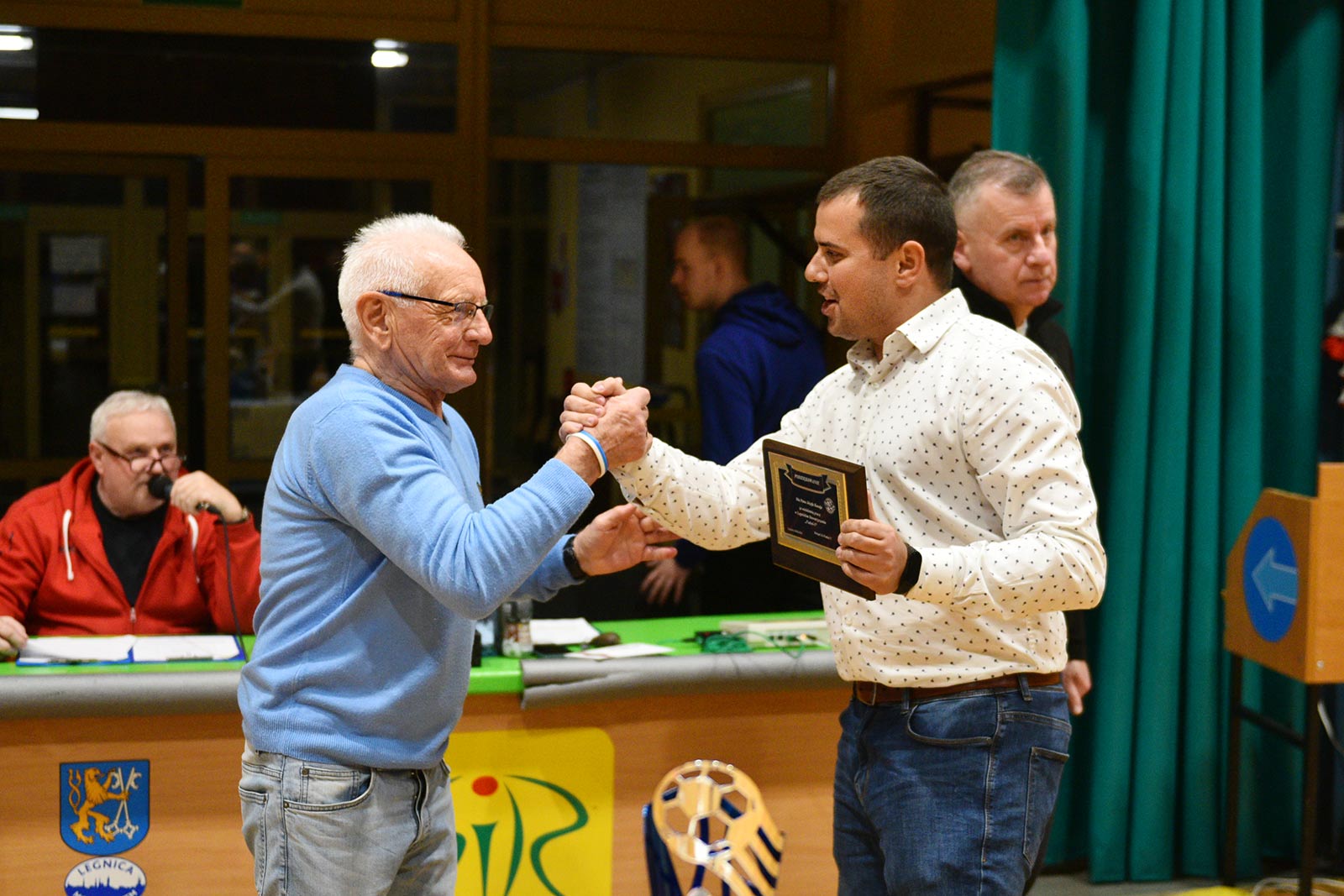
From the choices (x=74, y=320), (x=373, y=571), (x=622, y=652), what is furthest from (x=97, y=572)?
(x=74, y=320)

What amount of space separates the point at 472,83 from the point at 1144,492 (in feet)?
9.54

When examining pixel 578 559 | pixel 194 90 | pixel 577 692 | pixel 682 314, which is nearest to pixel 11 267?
pixel 194 90

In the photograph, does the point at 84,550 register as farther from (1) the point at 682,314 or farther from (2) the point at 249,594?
(1) the point at 682,314

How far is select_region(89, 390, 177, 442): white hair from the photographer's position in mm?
3363

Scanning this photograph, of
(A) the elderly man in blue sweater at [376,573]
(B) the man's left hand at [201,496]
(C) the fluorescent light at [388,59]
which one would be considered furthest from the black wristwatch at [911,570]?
(C) the fluorescent light at [388,59]

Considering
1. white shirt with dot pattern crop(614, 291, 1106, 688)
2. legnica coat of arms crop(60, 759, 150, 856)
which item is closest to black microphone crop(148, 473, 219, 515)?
legnica coat of arms crop(60, 759, 150, 856)

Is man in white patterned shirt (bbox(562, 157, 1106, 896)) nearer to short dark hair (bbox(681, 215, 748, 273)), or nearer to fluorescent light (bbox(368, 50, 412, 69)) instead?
short dark hair (bbox(681, 215, 748, 273))

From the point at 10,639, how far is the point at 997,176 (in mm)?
2370

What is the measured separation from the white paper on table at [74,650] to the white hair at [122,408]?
1.63 feet

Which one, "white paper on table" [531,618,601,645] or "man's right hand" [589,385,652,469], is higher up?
"man's right hand" [589,385,652,469]

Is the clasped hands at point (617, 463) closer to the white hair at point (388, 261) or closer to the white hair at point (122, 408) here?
the white hair at point (388, 261)

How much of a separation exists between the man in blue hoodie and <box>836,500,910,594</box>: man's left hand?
2012mm

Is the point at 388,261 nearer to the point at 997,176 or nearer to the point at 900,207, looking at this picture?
the point at 900,207

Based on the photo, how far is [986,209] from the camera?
303 centimetres
